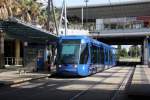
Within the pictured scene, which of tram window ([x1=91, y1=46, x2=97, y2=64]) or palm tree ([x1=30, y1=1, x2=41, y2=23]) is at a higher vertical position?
palm tree ([x1=30, y1=1, x2=41, y2=23])

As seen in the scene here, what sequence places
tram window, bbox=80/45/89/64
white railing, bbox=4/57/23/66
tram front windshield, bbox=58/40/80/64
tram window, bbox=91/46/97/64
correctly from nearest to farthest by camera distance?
tram front windshield, bbox=58/40/80/64 → tram window, bbox=80/45/89/64 → tram window, bbox=91/46/97/64 → white railing, bbox=4/57/23/66

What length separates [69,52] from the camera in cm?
3067

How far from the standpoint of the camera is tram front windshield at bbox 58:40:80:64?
30.4 metres

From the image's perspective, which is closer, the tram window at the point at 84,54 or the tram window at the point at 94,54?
the tram window at the point at 84,54

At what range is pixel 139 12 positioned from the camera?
90562 millimetres

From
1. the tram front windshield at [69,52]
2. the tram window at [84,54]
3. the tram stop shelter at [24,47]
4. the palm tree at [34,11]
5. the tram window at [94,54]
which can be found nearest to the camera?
the tram front windshield at [69,52]

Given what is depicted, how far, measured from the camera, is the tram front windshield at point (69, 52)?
3037 cm

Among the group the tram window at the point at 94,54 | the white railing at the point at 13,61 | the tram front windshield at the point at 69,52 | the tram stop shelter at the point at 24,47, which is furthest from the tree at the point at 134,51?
the tram front windshield at the point at 69,52

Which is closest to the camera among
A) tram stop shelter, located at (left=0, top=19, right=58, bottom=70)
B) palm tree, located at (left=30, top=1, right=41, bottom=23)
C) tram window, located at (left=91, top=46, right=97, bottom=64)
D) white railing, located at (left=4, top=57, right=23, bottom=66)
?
tram window, located at (left=91, top=46, right=97, bottom=64)

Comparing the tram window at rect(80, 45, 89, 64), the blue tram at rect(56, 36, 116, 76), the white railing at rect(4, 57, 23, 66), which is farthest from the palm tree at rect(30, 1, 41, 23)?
the tram window at rect(80, 45, 89, 64)

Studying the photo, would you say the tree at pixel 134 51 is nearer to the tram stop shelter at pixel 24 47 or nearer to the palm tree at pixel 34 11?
the tram stop shelter at pixel 24 47

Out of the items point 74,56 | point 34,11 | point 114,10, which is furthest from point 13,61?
point 114,10

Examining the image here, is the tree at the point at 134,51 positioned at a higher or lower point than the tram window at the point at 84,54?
higher

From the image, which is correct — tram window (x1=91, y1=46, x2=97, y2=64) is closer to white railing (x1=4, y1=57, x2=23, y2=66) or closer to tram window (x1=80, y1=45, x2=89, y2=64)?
tram window (x1=80, y1=45, x2=89, y2=64)
